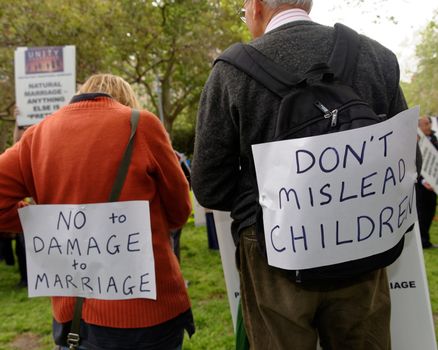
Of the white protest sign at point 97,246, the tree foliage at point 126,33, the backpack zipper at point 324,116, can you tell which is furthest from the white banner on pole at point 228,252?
the tree foliage at point 126,33

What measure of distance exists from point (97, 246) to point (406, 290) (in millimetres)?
1526

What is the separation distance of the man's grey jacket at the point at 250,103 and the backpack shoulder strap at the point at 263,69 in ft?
0.06

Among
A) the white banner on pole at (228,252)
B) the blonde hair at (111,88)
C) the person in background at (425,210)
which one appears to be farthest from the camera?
the person in background at (425,210)

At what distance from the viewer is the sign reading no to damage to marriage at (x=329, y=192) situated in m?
1.39

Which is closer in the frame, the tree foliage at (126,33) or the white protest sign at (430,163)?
the white protest sign at (430,163)

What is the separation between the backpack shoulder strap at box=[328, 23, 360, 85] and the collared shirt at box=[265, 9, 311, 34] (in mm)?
138

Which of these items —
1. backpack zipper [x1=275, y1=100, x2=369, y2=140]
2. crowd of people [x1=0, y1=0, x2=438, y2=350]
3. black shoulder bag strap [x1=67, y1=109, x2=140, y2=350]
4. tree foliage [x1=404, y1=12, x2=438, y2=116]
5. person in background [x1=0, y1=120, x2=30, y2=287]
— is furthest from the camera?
tree foliage [x1=404, y1=12, x2=438, y2=116]

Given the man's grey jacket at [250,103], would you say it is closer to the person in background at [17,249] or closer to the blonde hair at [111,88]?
the blonde hair at [111,88]

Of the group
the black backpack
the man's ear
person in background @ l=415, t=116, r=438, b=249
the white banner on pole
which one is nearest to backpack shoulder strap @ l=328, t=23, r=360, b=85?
the black backpack

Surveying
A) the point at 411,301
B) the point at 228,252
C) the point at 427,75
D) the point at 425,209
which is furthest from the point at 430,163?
the point at 427,75

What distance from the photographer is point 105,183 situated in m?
1.74

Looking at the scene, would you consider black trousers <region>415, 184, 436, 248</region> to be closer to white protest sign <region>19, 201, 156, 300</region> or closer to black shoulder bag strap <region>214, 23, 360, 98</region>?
black shoulder bag strap <region>214, 23, 360, 98</region>

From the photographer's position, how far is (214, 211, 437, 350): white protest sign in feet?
7.48

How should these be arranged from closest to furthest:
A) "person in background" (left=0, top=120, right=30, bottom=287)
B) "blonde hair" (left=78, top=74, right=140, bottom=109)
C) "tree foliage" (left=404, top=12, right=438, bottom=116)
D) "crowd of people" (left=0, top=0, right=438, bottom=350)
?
1. "crowd of people" (left=0, top=0, right=438, bottom=350)
2. "blonde hair" (left=78, top=74, right=140, bottom=109)
3. "person in background" (left=0, top=120, right=30, bottom=287)
4. "tree foliage" (left=404, top=12, right=438, bottom=116)
